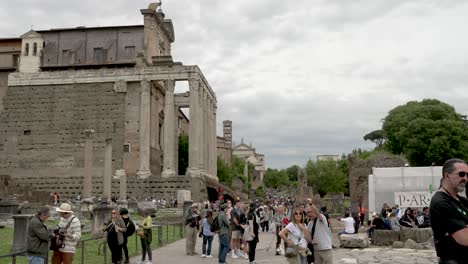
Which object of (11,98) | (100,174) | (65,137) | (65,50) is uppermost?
(65,50)

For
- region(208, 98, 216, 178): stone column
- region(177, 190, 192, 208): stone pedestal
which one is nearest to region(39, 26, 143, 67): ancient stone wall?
region(208, 98, 216, 178): stone column

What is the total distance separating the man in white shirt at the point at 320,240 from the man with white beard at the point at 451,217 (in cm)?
379

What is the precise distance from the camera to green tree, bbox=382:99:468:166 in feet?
176

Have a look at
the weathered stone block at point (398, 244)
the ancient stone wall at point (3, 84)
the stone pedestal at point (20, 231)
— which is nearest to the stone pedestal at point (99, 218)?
the stone pedestal at point (20, 231)

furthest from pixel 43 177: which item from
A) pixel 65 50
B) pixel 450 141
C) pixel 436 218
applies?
pixel 436 218

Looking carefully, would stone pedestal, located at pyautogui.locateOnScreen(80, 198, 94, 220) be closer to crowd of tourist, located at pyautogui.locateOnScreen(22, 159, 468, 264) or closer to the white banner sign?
crowd of tourist, located at pyautogui.locateOnScreen(22, 159, 468, 264)

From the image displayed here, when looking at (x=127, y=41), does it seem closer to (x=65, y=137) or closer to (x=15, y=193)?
(x=65, y=137)

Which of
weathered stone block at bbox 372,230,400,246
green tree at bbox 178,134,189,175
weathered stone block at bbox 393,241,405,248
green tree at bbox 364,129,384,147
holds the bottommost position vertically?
weathered stone block at bbox 393,241,405,248

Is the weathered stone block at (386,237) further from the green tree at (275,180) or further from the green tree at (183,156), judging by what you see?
the green tree at (275,180)

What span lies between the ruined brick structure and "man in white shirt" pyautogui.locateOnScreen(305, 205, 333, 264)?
117 feet

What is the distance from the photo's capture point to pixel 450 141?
53906 millimetres

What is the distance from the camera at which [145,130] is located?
153ft

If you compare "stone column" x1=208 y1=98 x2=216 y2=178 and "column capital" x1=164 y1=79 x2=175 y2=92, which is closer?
"column capital" x1=164 y1=79 x2=175 y2=92

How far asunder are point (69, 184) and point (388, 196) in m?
31.4
